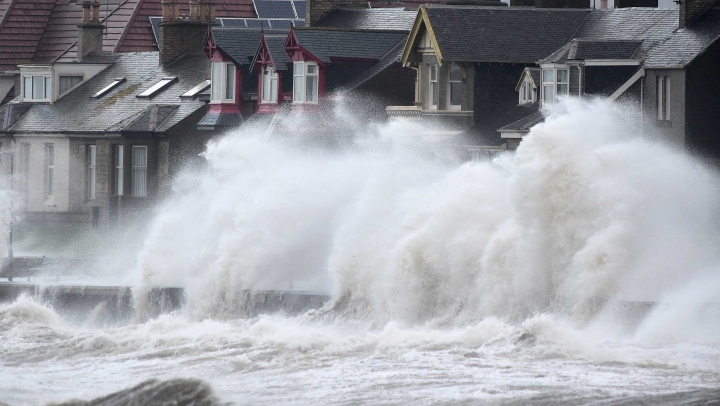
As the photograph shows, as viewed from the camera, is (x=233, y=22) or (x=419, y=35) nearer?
(x=419, y=35)

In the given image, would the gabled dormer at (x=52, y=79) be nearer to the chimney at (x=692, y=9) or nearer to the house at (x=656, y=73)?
the house at (x=656, y=73)

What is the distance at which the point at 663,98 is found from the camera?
3391cm

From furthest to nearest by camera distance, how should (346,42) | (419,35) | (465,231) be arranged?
(346,42) → (419,35) → (465,231)

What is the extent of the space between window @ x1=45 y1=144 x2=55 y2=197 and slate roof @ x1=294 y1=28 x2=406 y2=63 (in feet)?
36.8

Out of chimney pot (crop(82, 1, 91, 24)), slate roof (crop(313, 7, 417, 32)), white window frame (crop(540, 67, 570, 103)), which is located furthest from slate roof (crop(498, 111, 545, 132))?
chimney pot (crop(82, 1, 91, 24))

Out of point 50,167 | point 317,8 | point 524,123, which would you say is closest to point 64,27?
point 50,167

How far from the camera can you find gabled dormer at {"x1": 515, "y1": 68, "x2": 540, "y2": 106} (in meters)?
37.7

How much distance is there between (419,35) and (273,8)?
→ 19691 millimetres

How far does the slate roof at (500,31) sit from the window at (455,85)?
843mm

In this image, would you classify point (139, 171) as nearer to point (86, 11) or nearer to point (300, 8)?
point (86, 11)

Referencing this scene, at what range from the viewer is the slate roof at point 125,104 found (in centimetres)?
4656

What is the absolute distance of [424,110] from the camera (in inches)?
1549

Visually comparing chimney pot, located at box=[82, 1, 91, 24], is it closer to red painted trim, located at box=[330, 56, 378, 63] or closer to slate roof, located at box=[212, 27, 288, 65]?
slate roof, located at box=[212, 27, 288, 65]

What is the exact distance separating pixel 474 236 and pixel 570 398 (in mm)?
8308
